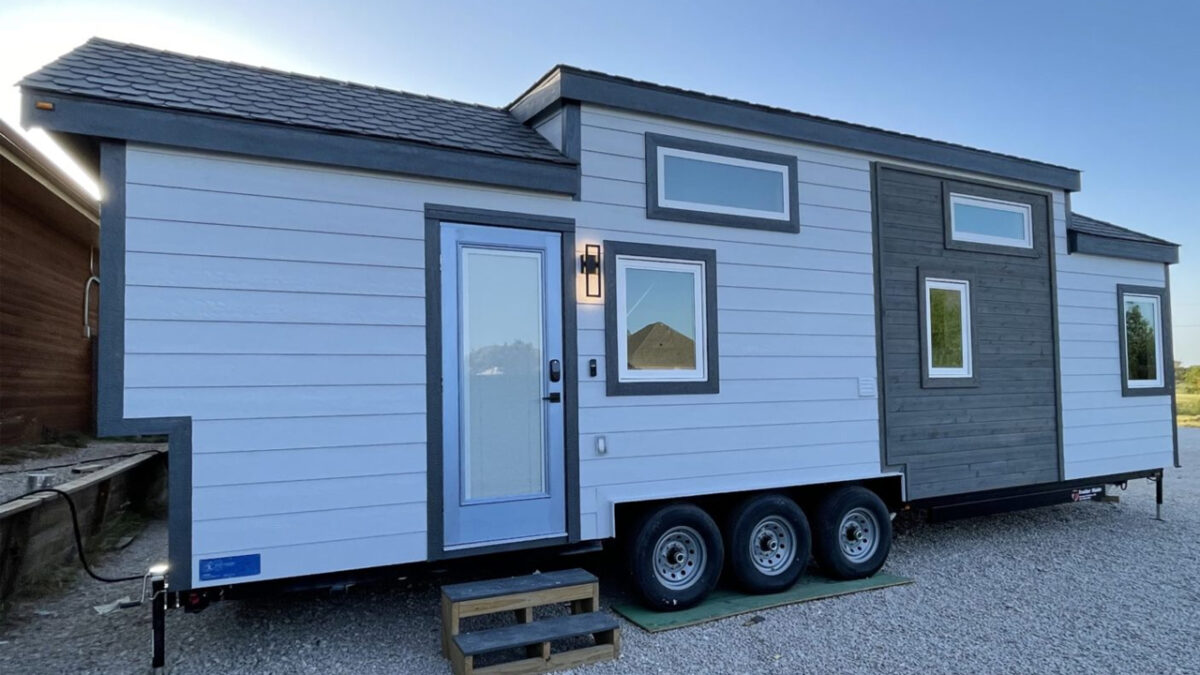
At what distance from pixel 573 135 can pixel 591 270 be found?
2.69 feet

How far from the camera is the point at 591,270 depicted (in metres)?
4.07

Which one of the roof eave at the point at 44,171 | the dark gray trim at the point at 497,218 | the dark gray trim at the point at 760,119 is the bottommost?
the dark gray trim at the point at 497,218

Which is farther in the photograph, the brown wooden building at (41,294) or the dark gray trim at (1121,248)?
the brown wooden building at (41,294)

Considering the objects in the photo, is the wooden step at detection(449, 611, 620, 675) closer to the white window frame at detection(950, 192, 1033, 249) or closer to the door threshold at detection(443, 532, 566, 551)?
the door threshold at detection(443, 532, 566, 551)

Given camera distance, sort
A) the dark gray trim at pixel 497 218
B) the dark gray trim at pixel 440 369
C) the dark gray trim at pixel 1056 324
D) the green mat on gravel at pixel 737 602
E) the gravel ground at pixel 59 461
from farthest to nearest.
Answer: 1. the dark gray trim at pixel 1056 324
2. the gravel ground at pixel 59 461
3. the green mat on gravel at pixel 737 602
4. the dark gray trim at pixel 497 218
5. the dark gray trim at pixel 440 369

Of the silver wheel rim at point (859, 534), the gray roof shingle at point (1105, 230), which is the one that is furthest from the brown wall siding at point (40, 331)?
the gray roof shingle at point (1105, 230)

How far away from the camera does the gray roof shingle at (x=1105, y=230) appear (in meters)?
6.23

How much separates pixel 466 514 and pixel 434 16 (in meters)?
6.02

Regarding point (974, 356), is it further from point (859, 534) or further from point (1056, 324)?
point (859, 534)

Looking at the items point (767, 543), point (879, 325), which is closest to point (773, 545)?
point (767, 543)

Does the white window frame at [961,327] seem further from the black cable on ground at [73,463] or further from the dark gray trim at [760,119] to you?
the black cable on ground at [73,463]

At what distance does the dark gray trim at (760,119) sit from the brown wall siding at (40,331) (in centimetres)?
642

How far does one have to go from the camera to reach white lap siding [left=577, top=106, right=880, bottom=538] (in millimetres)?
4062

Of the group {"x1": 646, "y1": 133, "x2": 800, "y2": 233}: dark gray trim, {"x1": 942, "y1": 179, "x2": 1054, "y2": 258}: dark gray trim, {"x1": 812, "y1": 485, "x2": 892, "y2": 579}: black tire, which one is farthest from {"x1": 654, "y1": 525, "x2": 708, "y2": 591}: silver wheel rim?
{"x1": 942, "y1": 179, "x2": 1054, "y2": 258}: dark gray trim
